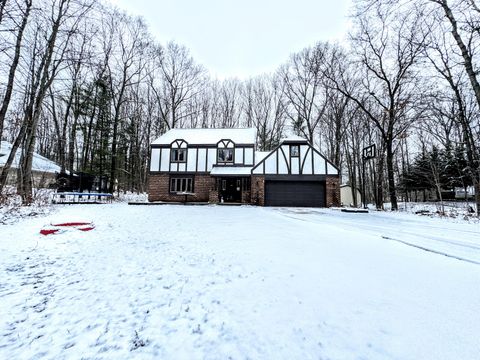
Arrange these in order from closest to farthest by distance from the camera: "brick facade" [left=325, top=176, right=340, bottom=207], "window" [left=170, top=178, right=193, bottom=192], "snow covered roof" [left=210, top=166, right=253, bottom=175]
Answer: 1. "brick facade" [left=325, top=176, right=340, bottom=207]
2. "snow covered roof" [left=210, top=166, right=253, bottom=175]
3. "window" [left=170, top=178, right=193, bottom=192]

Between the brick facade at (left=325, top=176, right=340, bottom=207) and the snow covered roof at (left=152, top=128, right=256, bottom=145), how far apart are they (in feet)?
23.3

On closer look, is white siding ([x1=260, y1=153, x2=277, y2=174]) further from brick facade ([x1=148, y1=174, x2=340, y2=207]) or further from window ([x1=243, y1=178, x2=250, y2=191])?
brick facade ([x1=148, y1=174, x2=340, y2=207])

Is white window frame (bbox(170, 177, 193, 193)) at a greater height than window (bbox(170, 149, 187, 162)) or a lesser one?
Answer: lesser

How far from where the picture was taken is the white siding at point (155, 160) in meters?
18.5

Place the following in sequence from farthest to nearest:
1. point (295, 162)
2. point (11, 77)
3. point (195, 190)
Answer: point (195, 190) → point (295, 162) → point (11, 77)

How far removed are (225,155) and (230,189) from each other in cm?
306

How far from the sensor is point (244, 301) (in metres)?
2.17

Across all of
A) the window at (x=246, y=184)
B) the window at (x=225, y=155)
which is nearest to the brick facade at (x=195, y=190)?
the window at (x=246, y=184)

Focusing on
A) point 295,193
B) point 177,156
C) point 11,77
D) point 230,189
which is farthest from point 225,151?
point 11,77

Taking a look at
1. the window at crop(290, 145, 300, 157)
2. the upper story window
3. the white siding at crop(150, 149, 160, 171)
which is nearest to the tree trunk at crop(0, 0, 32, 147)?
the white siding at crop(150, 149, 160, 171)

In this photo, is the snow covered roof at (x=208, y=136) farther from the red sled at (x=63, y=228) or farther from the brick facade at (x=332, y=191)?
the red sled at (x=63, y=228)

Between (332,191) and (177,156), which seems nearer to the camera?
(332,191)

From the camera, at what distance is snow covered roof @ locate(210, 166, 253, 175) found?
16984mm

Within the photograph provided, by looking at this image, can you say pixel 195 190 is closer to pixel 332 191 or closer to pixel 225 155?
pixel 225 155
